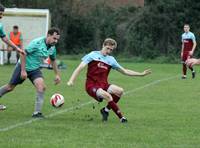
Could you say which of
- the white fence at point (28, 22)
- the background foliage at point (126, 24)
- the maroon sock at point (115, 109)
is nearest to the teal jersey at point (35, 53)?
the maroon sock at point (115, 109)

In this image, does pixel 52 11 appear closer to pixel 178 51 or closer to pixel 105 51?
pixel 178 51

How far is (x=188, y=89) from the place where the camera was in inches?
792

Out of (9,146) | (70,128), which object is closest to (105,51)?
(70,128)

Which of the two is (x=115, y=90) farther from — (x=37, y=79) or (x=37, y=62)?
(x=37, y=62)

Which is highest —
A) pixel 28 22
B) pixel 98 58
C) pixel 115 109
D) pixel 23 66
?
pixel 98 58

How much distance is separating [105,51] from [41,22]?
830 inches

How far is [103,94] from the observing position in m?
11.9

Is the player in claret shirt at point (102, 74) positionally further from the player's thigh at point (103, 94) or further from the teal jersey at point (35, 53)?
the teal jersey at point (35, 53)

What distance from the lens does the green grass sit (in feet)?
30.5

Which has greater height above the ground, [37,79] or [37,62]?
[37,62]

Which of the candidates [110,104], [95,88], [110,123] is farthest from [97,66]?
[110,123]

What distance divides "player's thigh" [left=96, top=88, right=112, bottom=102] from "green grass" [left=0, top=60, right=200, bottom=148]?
0.45 metres

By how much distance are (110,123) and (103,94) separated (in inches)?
23.6

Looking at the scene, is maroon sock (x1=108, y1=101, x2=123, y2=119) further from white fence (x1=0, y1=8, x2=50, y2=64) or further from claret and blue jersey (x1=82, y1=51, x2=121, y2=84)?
white fence (x1=0, y1=8, x2=50, y2=64)
